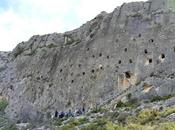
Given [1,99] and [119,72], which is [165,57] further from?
[1,99]

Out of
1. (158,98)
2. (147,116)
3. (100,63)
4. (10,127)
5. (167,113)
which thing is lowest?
(10,127)

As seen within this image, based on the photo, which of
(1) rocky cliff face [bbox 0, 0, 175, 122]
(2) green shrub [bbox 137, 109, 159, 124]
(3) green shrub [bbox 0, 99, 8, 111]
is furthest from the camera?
(3) green shrub [bbox 0, 99, 8, 111]

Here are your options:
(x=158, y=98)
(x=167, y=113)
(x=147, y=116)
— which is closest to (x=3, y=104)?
(x=158, y=98)

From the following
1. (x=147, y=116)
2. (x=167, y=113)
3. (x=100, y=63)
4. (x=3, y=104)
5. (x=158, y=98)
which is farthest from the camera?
(x=3, y=104)

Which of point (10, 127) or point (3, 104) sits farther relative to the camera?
point (3, 104)

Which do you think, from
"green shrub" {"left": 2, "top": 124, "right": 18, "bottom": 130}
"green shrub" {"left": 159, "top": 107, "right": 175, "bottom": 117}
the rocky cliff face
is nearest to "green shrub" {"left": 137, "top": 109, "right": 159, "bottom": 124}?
"green shrub" {"left": 159, "top": 107, "right": 175, "bottom": 117}

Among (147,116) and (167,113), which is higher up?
(167,113)

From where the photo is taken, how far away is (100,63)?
197 feet

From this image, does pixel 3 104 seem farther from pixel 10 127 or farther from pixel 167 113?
pixel 167 113

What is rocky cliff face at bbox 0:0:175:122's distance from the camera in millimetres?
54469

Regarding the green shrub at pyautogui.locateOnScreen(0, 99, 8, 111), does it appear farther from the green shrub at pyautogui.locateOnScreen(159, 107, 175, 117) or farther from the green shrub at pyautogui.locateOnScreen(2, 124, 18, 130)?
the green shrub at pyautogui.locateOnScreen(159, 107, 175, 117)

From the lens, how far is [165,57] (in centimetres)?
5384

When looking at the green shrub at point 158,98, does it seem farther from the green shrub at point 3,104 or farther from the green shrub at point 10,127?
the green shrub at point 3,104

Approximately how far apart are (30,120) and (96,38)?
14.3 meters
